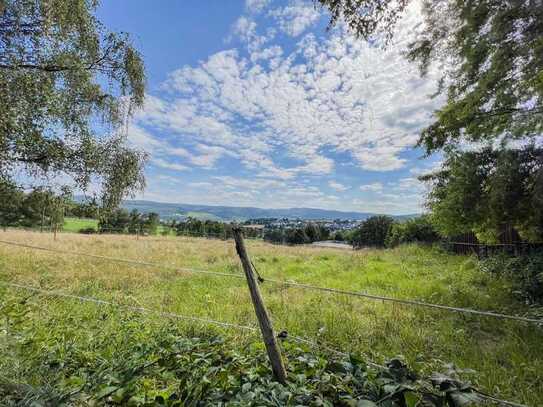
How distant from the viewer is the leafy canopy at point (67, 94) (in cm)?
426

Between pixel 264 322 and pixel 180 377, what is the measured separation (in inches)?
31.8

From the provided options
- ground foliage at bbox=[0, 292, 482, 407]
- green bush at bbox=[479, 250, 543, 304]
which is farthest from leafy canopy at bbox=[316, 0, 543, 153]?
ground foliage at bbox=[0, 292, 482, 407]

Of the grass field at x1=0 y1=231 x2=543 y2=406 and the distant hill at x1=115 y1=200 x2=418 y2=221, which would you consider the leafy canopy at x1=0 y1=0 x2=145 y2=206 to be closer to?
the distant hill at x1=115 y1=200 x2=418 y2=221

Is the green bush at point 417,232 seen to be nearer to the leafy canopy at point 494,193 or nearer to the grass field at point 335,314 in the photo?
the grass field at point 335,314

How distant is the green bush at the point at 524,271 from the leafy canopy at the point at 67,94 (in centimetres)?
885

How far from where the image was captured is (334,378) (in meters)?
1.64

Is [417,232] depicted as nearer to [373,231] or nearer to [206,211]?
[206,211]

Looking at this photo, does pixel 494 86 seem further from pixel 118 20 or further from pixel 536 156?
pixel 118 20

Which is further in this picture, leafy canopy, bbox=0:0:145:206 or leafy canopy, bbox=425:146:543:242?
leafy canopy, bbox=425:146:543:242

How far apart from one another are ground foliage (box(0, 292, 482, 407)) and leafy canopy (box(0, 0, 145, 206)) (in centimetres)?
357

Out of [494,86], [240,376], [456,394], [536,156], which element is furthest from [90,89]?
[536,156]

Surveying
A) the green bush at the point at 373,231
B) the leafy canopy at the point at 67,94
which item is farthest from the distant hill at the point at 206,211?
the green bush at the point at 373,231

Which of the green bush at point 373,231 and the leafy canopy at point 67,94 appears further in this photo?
the green bush at point 373,231

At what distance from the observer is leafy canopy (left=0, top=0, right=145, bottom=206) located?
4260mm
